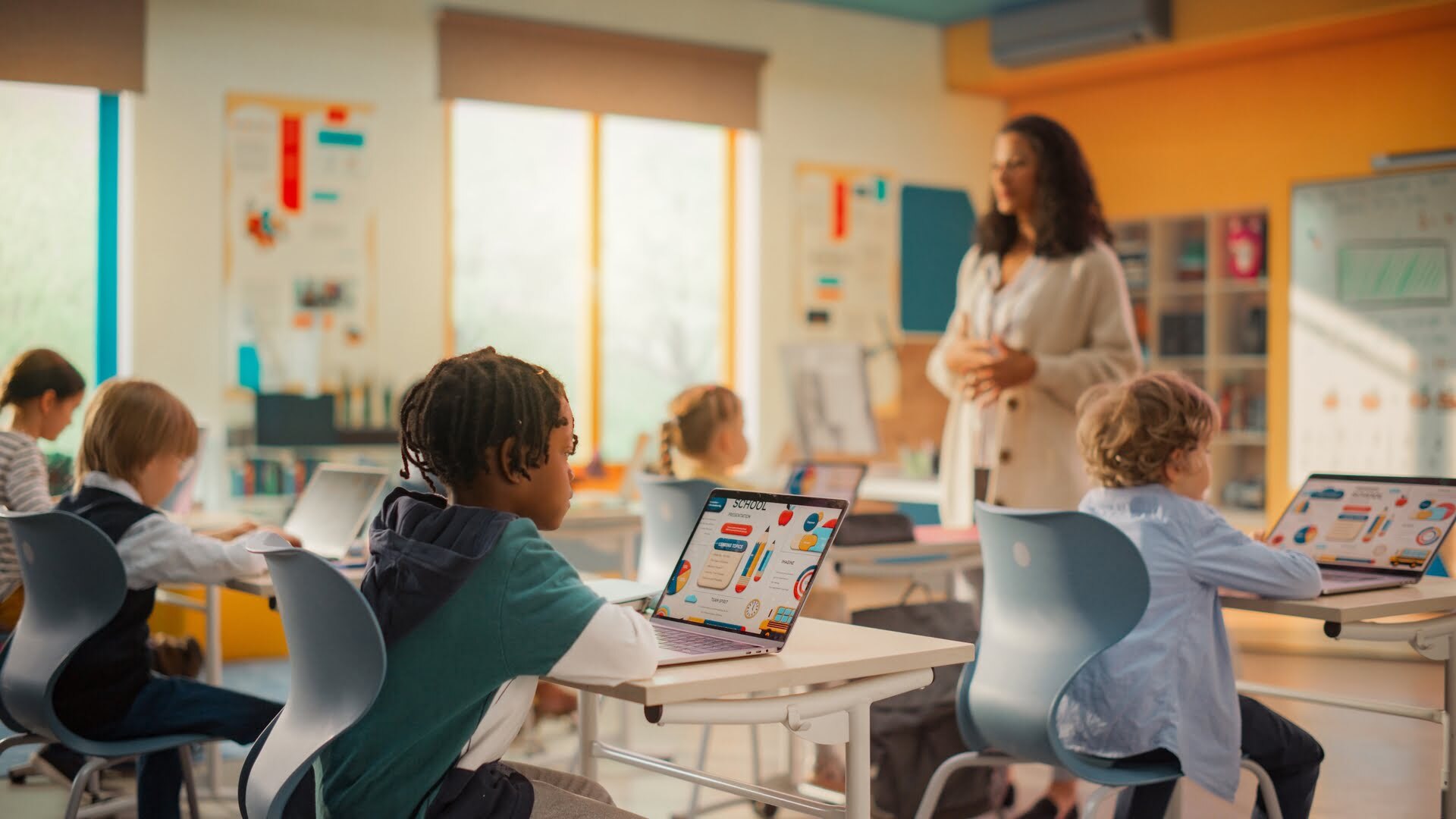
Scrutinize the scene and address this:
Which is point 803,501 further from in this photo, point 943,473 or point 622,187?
point 622,187

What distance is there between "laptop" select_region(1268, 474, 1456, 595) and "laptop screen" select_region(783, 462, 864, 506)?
3.56ft

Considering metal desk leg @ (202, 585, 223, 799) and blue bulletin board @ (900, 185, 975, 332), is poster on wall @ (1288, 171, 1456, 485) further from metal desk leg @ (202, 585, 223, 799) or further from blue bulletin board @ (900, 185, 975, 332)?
metal desk leg @ (202, 585, 223, 799)

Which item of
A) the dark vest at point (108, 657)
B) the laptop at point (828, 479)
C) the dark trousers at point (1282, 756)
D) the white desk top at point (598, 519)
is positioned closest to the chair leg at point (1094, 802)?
the dark trousers at point (1282, 756)

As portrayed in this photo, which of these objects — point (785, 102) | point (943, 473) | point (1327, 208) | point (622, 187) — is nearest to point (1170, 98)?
point (1327, 208)

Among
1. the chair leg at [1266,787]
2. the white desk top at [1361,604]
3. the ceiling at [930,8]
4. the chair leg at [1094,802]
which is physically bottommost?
the chair leg at [1266,787]

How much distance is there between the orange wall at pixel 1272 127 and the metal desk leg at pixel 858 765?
18.6ft

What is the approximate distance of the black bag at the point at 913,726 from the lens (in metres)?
3.15

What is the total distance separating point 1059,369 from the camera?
3.46m

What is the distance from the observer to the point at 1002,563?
2461mm

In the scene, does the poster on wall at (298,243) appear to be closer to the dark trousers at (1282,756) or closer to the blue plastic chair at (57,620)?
the blue plastic chair at (57,620)

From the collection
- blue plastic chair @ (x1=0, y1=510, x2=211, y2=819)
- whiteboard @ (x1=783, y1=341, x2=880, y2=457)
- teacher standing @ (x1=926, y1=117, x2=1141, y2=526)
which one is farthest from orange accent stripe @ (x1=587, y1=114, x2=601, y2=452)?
blue plastic chair @ (x1=0, y1=510, x2=211, y2=819)

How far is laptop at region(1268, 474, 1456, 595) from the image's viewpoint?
2602 millimetres

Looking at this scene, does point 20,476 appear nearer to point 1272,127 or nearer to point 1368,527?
point 1368,527

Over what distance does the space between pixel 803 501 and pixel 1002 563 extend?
63 centimetres
